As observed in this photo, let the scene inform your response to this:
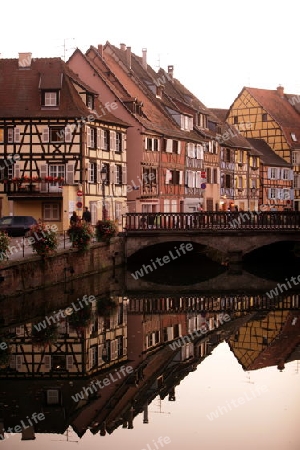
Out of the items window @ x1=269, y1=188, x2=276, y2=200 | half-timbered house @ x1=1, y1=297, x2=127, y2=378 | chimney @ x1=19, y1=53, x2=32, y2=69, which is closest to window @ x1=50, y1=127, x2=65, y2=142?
chimney @ x1=19, y1=53, x2=32, y2=69

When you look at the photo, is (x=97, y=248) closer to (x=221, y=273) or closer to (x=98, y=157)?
(x=221, y=273)

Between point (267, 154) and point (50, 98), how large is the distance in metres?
41.1

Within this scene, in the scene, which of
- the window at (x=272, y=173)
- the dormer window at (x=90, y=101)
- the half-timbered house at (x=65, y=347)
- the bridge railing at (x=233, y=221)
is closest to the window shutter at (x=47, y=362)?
the half-timbered house at (x=65, y=347)

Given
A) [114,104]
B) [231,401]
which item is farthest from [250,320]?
[114,104]

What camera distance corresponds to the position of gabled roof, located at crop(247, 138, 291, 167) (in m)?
88.7

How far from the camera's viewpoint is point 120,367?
23.0 meters

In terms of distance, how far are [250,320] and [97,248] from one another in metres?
14.6

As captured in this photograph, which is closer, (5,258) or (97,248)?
(5,258)

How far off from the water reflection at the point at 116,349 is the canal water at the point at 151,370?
35 millimetres

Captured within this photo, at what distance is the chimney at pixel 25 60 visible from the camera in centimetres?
5556

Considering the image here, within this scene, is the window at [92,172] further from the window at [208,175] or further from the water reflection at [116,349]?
the window at [208,175]

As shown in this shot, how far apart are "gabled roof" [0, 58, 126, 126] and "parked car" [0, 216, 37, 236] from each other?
25.7 ft

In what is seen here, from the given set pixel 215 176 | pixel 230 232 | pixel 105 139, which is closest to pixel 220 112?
pixel 215 176

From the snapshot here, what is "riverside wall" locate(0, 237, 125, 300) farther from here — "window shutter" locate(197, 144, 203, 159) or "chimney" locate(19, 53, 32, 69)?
"window shutter" locate(197, 144, 203, 159)
